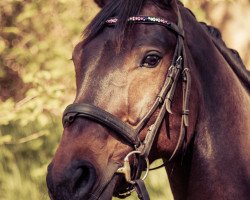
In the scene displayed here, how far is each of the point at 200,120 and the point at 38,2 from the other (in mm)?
2482

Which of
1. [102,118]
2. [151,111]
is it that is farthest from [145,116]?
[102,118]

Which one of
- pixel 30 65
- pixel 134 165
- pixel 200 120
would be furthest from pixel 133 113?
pixel 30 65

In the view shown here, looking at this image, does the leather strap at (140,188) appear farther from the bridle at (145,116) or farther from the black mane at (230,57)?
the black mane at (230,57)

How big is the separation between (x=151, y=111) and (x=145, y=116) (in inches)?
1.4

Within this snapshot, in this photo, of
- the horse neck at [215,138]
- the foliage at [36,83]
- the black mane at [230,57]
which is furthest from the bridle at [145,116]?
the foliage at [36,83]

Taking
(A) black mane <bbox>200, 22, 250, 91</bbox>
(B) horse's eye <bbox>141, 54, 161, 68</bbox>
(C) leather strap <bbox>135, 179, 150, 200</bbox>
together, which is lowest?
(C) leather strap <bbox>135, 179, 150, 200</bbox>

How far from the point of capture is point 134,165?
2.17 m

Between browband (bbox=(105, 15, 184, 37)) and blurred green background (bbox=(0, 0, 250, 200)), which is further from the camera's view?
blurred green background (bbox=(0, 0, 250, 200))

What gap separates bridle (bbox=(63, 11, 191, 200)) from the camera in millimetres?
2059

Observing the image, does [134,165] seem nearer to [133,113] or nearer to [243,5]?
[133,113]

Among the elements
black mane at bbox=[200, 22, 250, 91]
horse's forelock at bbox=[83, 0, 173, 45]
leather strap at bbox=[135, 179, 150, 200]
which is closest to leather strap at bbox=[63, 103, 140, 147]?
leather strap at bbox=[135, 179, 150, 200]

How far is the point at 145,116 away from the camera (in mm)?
2152

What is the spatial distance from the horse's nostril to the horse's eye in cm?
50

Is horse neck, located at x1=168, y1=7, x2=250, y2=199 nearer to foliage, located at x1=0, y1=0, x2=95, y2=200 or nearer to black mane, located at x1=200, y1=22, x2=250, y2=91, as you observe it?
black mane, located at x1=200, y1=22, x2=250, y2=91
